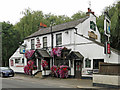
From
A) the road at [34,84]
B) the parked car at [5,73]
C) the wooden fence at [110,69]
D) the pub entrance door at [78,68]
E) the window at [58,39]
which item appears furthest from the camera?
the parked car at [5,73]

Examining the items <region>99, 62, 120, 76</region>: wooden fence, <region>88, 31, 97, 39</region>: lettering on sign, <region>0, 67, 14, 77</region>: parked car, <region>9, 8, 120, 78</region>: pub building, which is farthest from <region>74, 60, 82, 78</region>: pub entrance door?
<region>0, 67, 14, 77</region>: parked car

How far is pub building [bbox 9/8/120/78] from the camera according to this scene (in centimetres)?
1602

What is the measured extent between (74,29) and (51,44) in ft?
13.8

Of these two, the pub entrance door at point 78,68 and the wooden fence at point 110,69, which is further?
the pub entrance door at point 78,68

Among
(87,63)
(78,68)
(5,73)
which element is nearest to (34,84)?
(78,68)

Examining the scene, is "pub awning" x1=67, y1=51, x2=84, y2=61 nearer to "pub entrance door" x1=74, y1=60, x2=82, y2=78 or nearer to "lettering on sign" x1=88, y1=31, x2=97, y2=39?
"pub entrance door" x1=74, y1=60, x2=82, y2=78

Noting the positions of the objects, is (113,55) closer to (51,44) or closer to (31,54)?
(51,44)

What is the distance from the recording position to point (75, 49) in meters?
18.0

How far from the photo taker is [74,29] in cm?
1819

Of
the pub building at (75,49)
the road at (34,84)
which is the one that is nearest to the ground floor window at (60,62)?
the pub building at (75,49)

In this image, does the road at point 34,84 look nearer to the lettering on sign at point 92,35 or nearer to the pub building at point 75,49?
the pub building at point 75,49

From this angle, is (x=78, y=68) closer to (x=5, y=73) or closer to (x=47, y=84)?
(x=47, y=84)

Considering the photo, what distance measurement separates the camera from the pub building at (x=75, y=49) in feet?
52.5

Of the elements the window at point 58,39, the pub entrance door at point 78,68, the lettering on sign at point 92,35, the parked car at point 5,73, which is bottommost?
the parked car at point 5,73
